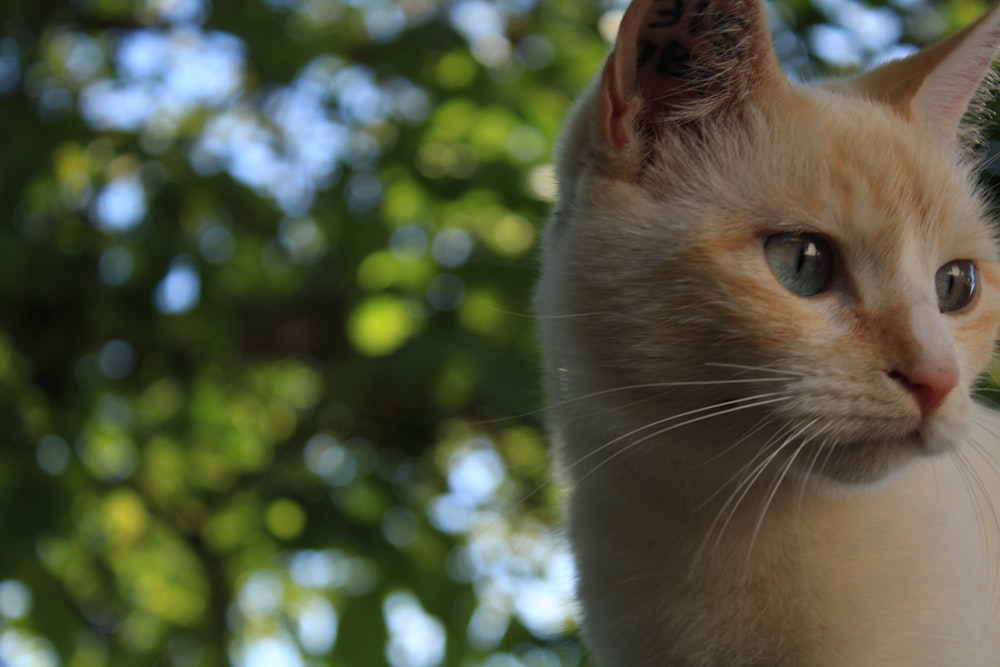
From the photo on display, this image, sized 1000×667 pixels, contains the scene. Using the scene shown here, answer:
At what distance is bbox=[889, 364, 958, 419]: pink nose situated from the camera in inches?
28.8

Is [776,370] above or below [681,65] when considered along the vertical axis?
below

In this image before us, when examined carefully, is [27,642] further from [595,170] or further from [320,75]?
[595,170]

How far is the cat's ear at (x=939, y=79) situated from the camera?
895 millimetres

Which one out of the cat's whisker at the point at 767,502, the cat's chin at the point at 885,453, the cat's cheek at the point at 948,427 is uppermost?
the cat's cheek at the point at 948,427

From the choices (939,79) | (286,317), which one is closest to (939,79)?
(939,79)

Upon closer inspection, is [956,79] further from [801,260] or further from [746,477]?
[746,477]

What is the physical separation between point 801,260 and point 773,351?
93mm

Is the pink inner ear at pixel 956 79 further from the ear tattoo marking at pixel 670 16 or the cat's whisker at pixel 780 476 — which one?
the cat's whisker at pixel 780 476

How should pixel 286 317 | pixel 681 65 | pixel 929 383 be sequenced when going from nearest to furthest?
pixel 929 383, pixel 681 65, pixel 286 317

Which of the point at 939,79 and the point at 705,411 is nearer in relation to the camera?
the point at 705,411

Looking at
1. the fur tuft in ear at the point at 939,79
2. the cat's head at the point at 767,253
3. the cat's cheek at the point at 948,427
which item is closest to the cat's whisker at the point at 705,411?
the cat's head at the point at 767,253

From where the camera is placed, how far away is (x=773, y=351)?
76 centimetres

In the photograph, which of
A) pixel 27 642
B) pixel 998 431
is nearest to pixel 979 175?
pixel 998 431

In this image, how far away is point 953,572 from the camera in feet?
2.68
